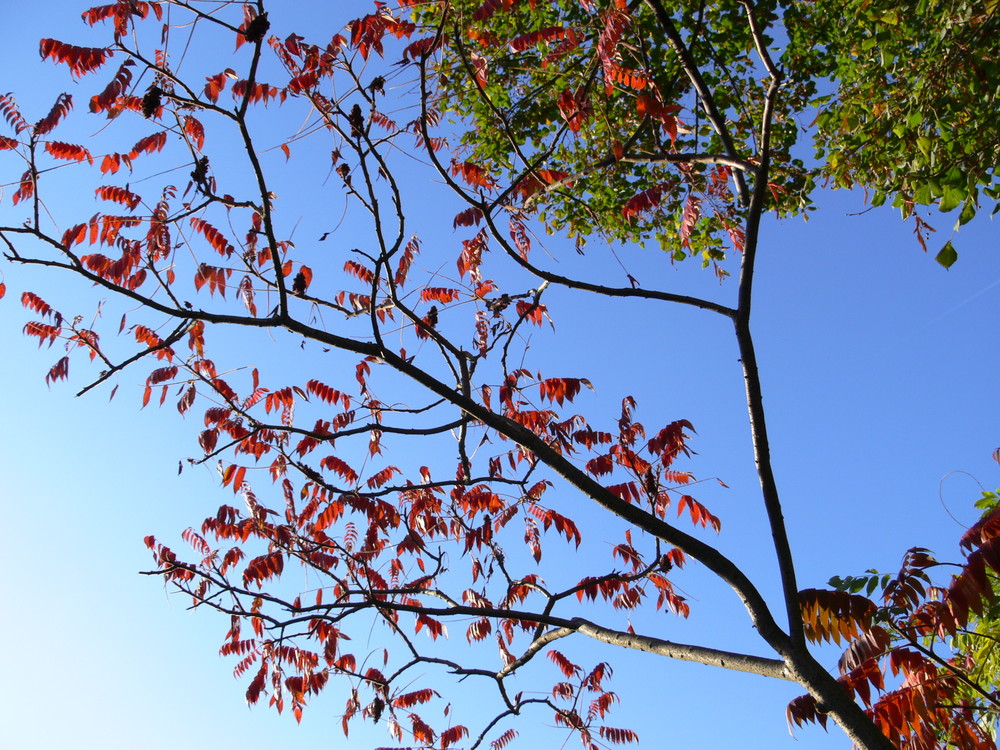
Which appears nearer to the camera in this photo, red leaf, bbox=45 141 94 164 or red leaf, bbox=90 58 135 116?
red leaf, bbox=90 58 135 116

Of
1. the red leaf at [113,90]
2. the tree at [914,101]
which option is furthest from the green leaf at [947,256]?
the red leaf at [113,90]

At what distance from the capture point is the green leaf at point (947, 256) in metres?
3.96

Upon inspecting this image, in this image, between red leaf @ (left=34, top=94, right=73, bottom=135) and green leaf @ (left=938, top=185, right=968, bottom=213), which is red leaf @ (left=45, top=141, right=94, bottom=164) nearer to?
red leaf @ (left=34, top=94, right=73, bottom=135)

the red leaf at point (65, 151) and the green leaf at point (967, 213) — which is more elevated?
the red leaf at point (65, 151)

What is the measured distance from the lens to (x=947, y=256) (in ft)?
13.1

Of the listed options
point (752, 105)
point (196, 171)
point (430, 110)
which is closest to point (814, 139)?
point (752, 105)

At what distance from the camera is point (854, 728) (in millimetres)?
2580

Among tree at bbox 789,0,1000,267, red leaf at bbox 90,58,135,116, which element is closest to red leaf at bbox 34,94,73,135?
red leaf at bbox 90,58,135,116

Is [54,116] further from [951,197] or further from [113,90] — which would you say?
[951,197]

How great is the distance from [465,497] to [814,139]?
4522 millimetres

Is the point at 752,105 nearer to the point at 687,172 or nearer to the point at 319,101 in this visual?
the point at 687,172

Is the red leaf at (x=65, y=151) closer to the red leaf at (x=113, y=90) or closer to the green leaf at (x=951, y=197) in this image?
the red leaf at (x=113, y=90)

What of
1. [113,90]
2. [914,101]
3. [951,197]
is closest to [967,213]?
[951,197]

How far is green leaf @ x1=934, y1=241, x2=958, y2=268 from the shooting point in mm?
3961
